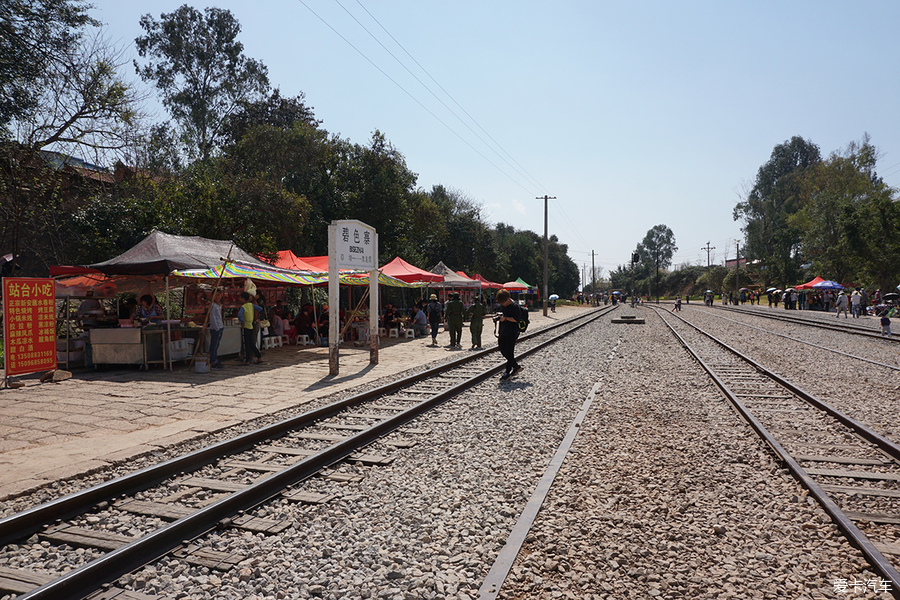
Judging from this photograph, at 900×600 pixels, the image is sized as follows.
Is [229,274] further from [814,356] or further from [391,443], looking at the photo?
[814,356]

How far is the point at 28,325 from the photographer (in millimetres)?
9766

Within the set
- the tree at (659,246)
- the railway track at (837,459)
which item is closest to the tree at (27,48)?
the railway track at (837,459)

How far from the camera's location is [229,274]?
1187 cm

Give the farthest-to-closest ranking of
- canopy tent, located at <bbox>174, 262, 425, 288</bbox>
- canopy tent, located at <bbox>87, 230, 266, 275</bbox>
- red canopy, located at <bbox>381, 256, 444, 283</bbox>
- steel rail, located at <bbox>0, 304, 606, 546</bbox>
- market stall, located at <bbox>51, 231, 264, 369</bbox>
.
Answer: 1. red canopy, located at <bbox>381, 256, 444, 283</bbox>
2. canopy tent, located at <bbox>174, 262, 425, 288</bbox>
3. market stall, located at <bbox>51, 231, 264, 369</bbox>
4. canopy tent, located at <bbox>87, 230, 266, 275</bbox>
5. steel rail, located at <bbox>0, 304, 606, 546</bbox>

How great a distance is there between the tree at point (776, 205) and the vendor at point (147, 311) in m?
79.5

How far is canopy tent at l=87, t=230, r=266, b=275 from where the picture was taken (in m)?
11.1

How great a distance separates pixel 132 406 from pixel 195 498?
4511 mm

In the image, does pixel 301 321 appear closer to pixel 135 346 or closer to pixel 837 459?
pixel 135 346

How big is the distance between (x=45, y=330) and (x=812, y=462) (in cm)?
1229

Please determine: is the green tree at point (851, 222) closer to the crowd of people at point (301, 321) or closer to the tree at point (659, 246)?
the crowd of people at point (301, 321)

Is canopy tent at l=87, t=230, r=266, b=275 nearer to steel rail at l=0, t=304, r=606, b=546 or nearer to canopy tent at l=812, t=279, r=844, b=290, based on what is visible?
steel rail at l=0, t=304, r=606, b=546

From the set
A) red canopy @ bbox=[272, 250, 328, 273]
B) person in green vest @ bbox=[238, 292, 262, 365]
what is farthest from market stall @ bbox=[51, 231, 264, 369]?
red canopy @ bbox=[272, 250, 328, 273]

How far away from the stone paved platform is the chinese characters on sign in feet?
1.49

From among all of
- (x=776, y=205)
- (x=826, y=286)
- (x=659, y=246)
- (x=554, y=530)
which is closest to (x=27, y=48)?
(x=554, y=530)
